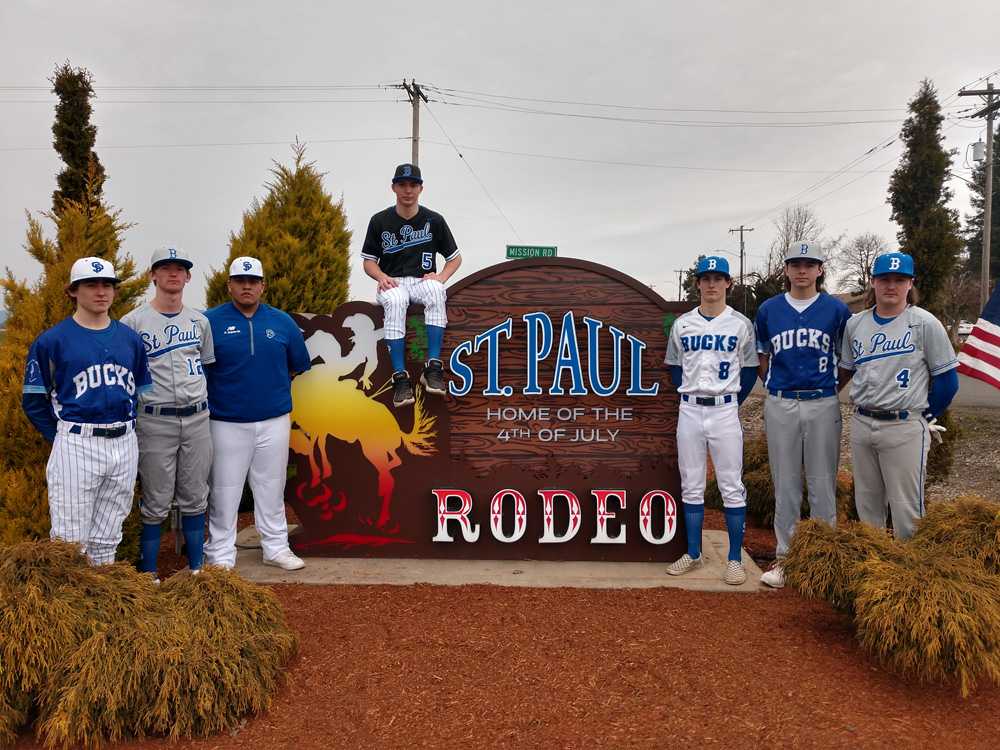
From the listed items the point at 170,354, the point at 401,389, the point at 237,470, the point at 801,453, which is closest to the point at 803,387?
the point at 801,453

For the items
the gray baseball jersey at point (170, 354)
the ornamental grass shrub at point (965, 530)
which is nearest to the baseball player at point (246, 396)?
the gray baseball jersey at point (170, 354)

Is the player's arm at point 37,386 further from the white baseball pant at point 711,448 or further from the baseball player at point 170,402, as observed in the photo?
the white baseball pant at point 711,448

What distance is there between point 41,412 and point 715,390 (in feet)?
12.6

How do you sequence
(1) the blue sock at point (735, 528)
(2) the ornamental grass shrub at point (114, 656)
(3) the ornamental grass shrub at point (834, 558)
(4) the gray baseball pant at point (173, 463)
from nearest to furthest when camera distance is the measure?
(2) the ornamental grass shrub at point (114, 656) → (3) the ornamental grass shrub at point (834, 558) → (4) the gray baseball pant at point (173, 463) → (1) the blue sock at point (735, 528)

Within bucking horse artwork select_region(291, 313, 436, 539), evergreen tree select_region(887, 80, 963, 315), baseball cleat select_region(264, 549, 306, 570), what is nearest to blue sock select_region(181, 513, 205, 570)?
baseball cleat select_region(264, 549, 306, 570)

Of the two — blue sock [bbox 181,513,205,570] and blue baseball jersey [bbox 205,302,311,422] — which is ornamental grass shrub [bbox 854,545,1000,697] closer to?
blue baseball jersey [bbox 205,302,311,422]

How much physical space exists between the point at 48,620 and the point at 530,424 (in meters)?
2.99

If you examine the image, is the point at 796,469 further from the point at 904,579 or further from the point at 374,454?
the point at 374,454

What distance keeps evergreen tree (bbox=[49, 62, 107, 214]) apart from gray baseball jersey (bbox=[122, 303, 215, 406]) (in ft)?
26.7

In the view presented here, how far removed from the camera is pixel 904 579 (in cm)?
307

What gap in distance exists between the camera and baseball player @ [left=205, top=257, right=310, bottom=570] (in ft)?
13.9

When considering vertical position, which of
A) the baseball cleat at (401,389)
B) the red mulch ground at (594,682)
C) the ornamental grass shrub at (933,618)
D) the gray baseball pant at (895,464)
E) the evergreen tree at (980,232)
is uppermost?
the evergreen tree at (980,232)

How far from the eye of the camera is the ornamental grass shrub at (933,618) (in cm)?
277

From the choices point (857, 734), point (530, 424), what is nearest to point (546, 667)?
point (857, 734)
